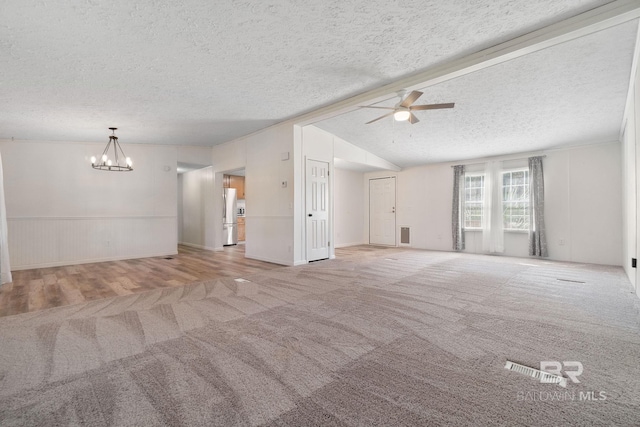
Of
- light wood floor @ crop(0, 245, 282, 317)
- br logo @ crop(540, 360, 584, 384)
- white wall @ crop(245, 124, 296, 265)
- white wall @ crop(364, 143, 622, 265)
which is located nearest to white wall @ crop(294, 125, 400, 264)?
white wall @ crop(245, 124, 296, 265)

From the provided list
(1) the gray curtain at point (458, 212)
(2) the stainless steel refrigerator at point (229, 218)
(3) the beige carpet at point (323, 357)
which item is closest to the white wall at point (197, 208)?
(2) the stainless steel refrigerator at point (229, 218)

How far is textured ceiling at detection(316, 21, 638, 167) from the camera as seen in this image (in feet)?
11.1

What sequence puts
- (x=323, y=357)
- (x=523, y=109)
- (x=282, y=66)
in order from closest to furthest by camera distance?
(x=323, y=357) → (x=282, y=66) → (x=523, y=109)

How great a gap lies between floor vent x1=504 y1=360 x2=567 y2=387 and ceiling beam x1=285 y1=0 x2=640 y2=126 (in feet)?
10.2

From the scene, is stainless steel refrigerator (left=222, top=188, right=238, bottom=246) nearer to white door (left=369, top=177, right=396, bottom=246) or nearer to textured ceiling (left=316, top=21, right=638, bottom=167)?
textured ceiling (left=316, top=21, right=638, bottom=167)

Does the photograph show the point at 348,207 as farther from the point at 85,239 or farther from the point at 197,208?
the point at 85,239

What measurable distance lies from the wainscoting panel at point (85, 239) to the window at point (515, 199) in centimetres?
855

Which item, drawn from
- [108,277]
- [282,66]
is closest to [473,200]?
[282,66]

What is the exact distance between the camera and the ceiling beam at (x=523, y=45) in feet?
8.43

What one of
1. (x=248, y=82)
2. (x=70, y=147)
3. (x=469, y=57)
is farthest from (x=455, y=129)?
(x=70, y=147)

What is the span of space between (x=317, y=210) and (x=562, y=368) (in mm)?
4824

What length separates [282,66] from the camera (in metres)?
3.49

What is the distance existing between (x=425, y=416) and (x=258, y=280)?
3362 millimetres

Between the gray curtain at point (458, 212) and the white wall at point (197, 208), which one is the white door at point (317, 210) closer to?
the white wall at point (197, 208)
